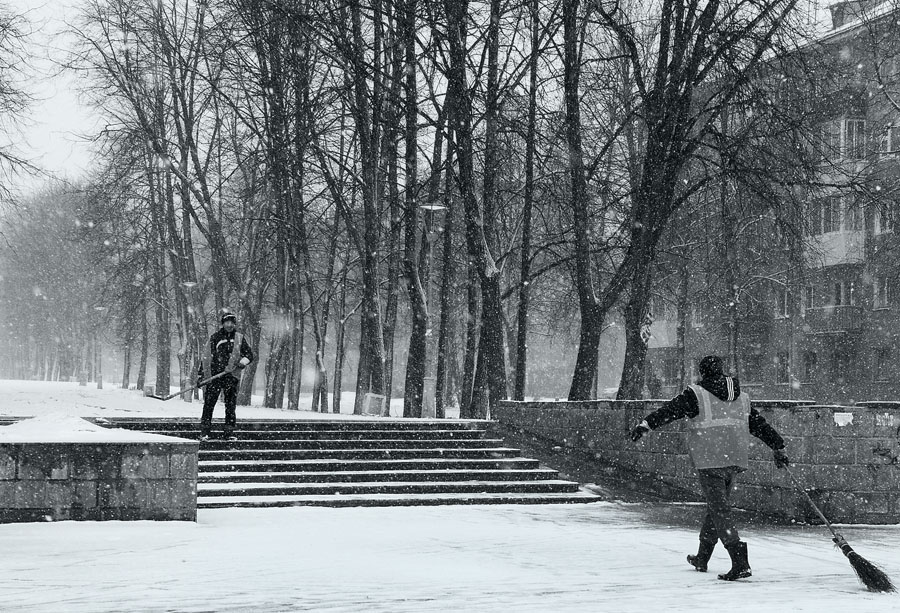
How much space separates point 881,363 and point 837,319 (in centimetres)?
213

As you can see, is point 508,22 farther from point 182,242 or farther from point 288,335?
point 182,242

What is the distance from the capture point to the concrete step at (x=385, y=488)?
45.4 ft

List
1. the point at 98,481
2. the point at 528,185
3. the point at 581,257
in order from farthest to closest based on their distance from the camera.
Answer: the point at 528,185 < the point at 581,257 < the point at 98,481

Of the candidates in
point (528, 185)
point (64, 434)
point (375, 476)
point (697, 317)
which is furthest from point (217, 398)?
point (697, 317)

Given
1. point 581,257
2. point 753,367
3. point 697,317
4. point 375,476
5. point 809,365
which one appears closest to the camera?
point 375,476

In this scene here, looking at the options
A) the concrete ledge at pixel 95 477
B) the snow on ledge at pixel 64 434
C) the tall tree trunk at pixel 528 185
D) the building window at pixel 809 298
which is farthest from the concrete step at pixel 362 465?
the building window at pixel 809 298

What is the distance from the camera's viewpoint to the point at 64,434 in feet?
38.1

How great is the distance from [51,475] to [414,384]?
548 inches

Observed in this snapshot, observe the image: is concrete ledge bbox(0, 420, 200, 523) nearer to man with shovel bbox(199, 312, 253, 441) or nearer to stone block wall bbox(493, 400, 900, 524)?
man with shovel bbox(199, 312, 253, 441)

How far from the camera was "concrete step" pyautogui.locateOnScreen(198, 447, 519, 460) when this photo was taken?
1540 centimetres

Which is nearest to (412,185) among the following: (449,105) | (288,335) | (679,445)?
(449,105)

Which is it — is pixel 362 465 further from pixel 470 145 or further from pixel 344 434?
pixel 470 145

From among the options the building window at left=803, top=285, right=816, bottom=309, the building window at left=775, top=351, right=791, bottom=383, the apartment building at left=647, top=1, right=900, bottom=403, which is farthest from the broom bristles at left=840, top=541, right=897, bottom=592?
the building window at left=775, top=351, right=791, bottom=383

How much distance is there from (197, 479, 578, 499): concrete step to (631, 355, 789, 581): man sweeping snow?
643 cm
